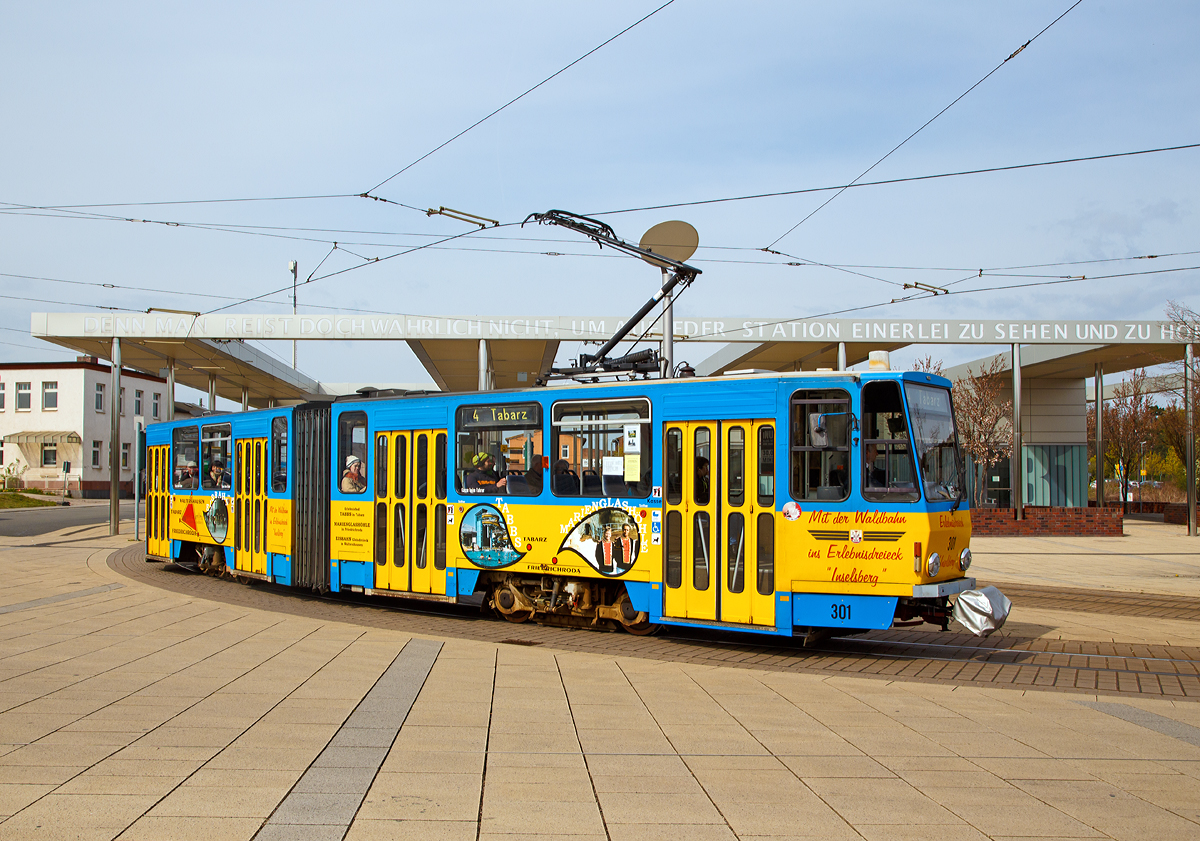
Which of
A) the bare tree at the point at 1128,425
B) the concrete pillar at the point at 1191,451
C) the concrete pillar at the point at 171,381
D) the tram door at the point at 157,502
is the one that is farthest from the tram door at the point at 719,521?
the bare tree at the point at 1128,425

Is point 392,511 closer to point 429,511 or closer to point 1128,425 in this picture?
point 429,511

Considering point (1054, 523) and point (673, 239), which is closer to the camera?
point (673, 239)

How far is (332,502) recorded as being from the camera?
1291 centimetres

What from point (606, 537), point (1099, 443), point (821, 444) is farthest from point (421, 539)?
point (1099, 443)

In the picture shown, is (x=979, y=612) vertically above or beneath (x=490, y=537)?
beneath

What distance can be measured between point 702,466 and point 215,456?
9809 millimetres

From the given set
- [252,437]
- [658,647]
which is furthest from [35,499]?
[658,647]

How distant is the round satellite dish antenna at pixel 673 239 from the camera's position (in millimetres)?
15883

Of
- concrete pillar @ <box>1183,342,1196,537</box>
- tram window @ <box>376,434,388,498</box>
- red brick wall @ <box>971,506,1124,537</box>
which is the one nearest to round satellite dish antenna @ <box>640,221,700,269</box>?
tram window @ <box>376,434,388,498</box>

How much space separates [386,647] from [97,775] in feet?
14.4

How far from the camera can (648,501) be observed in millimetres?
10062

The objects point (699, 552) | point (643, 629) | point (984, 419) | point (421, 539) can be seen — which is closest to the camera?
point (699, 552)

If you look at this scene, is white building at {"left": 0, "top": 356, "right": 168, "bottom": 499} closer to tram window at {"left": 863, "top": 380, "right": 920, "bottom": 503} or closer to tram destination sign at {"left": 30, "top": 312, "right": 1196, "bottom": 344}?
tram destination sign at {"left": 30, "top": 312, "right": 1196, "bottom": 344}

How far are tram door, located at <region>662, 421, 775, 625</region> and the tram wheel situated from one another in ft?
1.74
